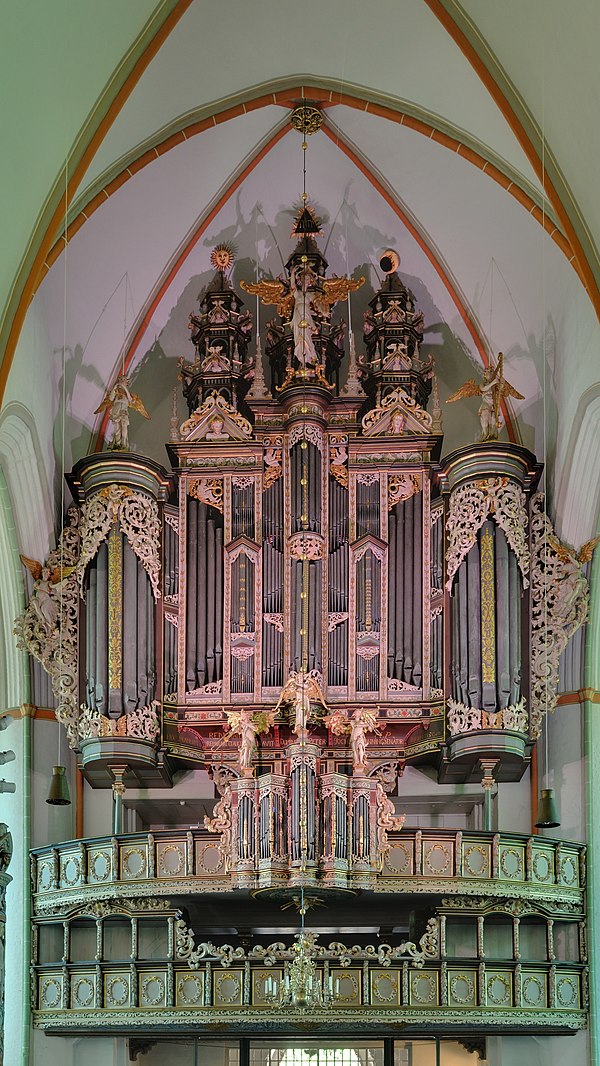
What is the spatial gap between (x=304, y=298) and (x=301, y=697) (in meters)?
5.02

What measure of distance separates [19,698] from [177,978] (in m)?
3.91

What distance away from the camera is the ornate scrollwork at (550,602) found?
66.8ft

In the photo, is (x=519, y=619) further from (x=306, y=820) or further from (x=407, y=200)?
(x=407, y=200)

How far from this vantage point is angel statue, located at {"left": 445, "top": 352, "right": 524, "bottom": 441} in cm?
2122

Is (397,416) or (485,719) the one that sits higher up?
(397,416)

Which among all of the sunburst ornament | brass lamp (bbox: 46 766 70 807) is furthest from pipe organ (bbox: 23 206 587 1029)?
brass lamp (bbox: 46 766 70 807)

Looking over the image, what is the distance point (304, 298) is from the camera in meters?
21.7

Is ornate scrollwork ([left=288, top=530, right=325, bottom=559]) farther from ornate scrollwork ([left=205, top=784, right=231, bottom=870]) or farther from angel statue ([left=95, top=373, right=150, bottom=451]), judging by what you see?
ornate scrollwork ([left=205, top=784, right=231, bottom=870])

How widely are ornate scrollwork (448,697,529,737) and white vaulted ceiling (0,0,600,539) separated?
253 cm

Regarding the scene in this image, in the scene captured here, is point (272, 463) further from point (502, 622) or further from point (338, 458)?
point (502, 622)

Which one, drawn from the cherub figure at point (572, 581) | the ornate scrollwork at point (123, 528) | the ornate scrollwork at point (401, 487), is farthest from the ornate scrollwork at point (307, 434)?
the cherub figure at point (572, 581)

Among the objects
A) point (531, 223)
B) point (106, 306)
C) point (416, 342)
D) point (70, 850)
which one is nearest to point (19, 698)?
point (70, 850)

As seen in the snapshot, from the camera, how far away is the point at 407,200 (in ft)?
72.5

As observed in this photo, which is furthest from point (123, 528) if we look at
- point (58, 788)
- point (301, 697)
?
point (58, 788)
